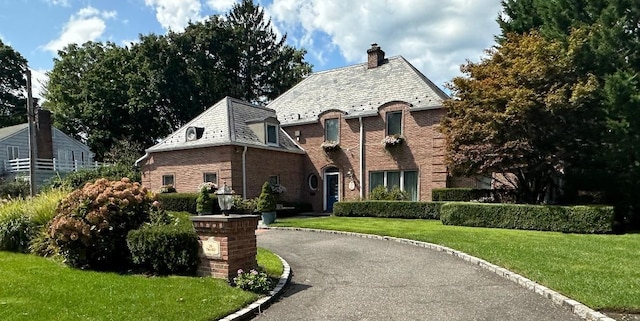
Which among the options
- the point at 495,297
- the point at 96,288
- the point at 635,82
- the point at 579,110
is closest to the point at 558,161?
the point at 579,110

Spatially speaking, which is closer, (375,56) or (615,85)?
(615,85)

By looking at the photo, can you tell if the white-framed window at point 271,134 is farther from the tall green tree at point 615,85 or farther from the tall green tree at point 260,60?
the tall green tree at point 260,60

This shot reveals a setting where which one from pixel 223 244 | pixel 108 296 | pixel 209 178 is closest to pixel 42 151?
pixel 209 178

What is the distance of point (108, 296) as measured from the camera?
5.65 metres

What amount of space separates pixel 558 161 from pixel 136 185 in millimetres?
13458

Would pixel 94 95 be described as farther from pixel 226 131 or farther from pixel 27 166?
pixel 226 131

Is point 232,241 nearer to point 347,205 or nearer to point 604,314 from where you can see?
point 604,314

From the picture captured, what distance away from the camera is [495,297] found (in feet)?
19.7

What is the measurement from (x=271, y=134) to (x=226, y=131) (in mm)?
2916

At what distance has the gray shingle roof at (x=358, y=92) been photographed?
2153 cm

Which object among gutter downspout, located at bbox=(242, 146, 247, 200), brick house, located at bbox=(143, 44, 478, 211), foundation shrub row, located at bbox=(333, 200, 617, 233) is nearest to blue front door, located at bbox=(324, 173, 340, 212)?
brick house, located at bbox=(143, 44, 478, 211)

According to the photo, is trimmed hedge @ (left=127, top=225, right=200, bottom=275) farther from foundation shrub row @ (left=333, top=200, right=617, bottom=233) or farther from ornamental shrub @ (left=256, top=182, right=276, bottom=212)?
foundation shrub row @ (left=333, top=200, right=617, bottom=233)

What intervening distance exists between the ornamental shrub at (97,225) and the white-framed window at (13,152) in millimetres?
30685

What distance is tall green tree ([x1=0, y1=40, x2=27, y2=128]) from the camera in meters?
43.5
